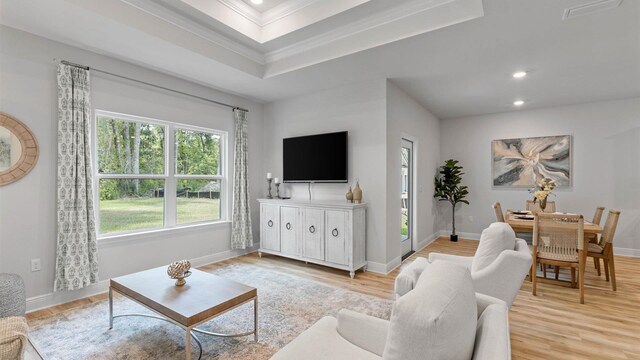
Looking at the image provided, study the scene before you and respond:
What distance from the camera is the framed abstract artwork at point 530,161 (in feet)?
17.8

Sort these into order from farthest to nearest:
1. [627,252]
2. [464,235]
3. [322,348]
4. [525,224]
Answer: [464,235] < [627,252] < [525,224] < [322,348]

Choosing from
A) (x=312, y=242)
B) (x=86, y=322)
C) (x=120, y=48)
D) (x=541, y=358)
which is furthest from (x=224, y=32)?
(x=541, y=358)

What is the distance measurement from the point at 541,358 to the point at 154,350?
2980mm

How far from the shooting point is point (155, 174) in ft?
13.1

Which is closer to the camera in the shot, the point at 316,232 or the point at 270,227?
the point at 316,232

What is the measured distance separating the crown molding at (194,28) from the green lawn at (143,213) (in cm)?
226

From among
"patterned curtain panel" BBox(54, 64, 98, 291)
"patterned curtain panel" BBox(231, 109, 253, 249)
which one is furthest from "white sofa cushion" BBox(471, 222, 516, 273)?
"patterned curtain panel" BBox(54, 64, 98, 291)

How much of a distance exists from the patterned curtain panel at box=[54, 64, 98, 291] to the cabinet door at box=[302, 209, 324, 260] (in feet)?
8.39

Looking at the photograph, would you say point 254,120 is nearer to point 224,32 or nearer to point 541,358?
point 224,32

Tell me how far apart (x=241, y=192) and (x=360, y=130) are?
2244 mm

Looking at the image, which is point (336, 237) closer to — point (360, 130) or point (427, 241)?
point (360, 130)

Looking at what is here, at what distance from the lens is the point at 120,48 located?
124 inches

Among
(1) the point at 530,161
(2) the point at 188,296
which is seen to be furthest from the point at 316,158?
(1) the point at 530,161

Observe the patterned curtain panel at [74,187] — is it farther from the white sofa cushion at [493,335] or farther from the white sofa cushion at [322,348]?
the white sofa cushion at [493,335]
